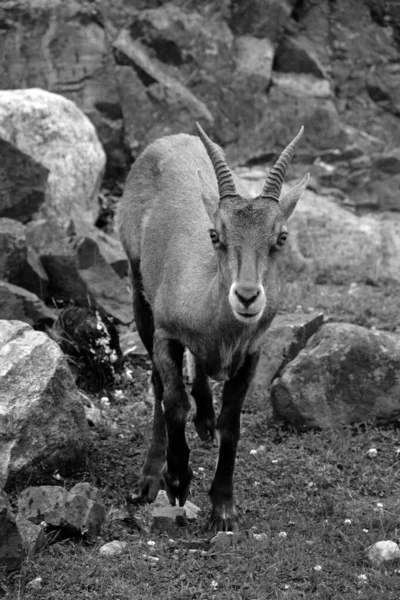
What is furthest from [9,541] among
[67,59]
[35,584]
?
[67,59]

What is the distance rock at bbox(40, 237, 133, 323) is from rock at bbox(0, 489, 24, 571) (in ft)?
14.7

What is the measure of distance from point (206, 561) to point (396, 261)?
287 inches

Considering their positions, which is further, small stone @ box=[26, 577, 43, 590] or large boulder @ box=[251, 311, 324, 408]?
large boulder @ box=[251, 311, 324, 408]

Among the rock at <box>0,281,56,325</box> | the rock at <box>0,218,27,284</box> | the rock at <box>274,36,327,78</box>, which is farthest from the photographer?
the rock at <box>274,36,327,78</box>

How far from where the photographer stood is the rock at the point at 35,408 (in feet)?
21.5

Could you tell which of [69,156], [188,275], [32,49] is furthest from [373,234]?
[188,275]

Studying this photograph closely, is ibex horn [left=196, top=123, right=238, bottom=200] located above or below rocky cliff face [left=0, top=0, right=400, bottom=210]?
above

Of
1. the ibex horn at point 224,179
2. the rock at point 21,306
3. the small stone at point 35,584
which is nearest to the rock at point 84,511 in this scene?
the small stone at point 35,584

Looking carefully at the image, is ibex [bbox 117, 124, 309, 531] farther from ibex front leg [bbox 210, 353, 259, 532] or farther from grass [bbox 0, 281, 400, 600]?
grass [bbox 0, 281, 400, 600]

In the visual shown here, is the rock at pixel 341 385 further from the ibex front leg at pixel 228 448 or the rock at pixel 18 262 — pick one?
the rock at pixel 18 262

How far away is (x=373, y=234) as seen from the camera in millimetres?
12898

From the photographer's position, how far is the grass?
5656 millimetres

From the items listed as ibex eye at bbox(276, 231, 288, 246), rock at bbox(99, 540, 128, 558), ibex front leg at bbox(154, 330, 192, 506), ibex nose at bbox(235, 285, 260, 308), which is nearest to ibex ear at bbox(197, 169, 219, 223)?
ibex eye at bbox(276, 231, 288, 246)

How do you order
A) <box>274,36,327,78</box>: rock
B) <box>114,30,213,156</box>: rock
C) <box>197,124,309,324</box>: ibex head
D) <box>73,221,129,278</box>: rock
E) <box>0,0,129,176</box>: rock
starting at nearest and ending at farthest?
<box>197,124,309,324</box>: ibex head
<box>73,221,129,278</box>: rock
<box>0,0,129,176</box>: rock
<box>114,30,213,156</box>: rock
<box>274,36,327,78</box>: rock
